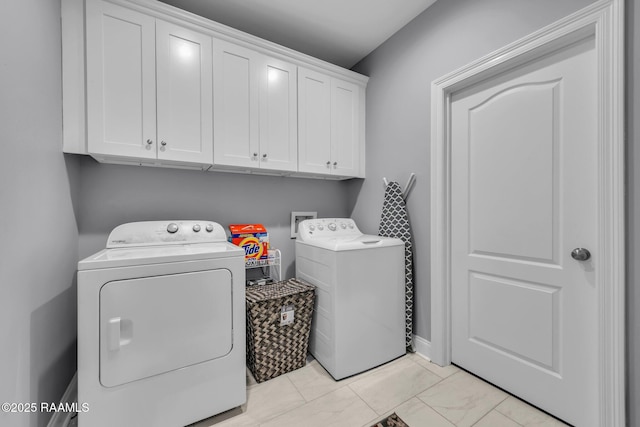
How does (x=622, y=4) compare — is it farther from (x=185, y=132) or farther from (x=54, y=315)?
(x=54, y=315)

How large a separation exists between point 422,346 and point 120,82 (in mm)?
2692

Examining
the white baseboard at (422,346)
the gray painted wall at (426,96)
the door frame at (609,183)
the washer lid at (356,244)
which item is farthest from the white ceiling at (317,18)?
the white baseboard at (422,346)

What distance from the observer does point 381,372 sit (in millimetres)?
1803

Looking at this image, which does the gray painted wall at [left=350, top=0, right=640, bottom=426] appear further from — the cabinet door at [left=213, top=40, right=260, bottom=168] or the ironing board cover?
the cabinet door at [left=213, top=40, right=260, bottom=168]

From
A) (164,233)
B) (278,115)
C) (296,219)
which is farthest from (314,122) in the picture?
(164,233)

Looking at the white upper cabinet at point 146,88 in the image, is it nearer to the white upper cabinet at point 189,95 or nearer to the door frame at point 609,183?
→ the white upper cabinet at point 189,95

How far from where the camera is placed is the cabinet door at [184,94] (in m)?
1.64

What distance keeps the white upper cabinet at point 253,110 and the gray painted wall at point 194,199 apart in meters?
0.32

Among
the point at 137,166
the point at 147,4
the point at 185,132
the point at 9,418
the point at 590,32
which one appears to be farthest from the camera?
the point at 137,166

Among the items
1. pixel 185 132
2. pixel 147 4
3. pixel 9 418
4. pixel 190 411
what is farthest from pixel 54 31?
pixel 190 411

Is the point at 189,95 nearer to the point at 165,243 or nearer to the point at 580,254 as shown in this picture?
the point at 165,243

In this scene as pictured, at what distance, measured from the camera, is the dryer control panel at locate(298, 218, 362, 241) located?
2209mm

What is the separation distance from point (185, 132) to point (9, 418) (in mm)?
1491

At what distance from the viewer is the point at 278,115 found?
6.73 ft
